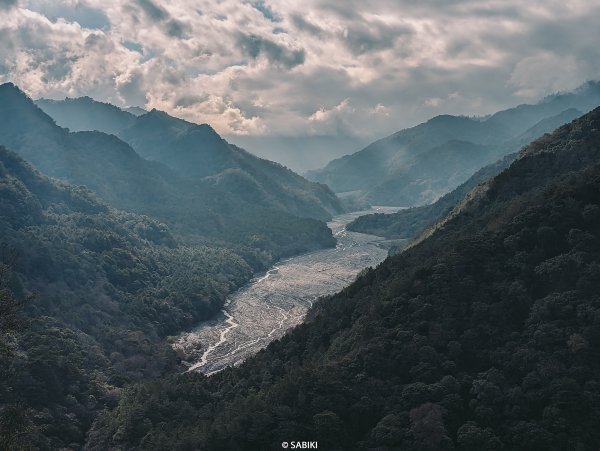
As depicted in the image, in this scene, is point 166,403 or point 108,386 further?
point 108,386

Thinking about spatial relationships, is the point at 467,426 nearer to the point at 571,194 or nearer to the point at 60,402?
the point at 571,194

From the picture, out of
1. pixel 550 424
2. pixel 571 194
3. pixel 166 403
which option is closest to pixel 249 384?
pixel 166 403

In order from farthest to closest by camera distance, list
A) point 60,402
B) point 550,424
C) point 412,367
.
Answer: point 60,402 < point 412,367 < point 550,424

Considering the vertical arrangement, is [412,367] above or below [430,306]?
below

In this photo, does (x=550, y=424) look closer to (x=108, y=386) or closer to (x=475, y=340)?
(x=475, y=340)

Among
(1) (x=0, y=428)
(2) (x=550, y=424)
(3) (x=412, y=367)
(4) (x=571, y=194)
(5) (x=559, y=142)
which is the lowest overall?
(2) (x=550, y=424)

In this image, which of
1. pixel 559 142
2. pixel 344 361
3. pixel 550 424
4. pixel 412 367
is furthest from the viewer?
pixel 559 142

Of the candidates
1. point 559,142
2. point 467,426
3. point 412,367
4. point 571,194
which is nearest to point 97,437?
point 412,367
